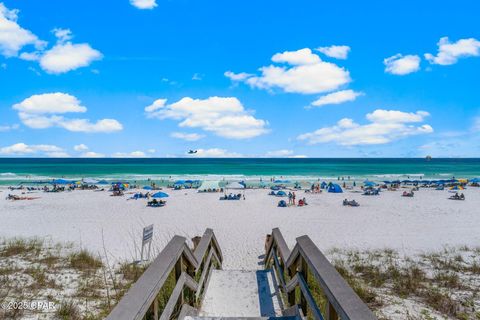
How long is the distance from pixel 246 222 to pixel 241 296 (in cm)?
1425

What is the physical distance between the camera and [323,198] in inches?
1195

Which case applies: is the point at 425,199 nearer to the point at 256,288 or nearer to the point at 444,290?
the point at 444,290

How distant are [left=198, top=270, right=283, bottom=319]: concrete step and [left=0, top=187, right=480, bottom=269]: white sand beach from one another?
13.3 feet

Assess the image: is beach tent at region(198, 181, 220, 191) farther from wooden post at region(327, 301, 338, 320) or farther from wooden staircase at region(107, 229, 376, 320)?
wooden post at region(327, 301, 338, 320)

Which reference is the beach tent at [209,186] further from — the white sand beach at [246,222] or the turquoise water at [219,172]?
the turquoise water at [219,172]

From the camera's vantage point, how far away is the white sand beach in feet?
43.7

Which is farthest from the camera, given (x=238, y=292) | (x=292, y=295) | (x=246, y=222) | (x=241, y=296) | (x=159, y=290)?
(x=246, y=222)

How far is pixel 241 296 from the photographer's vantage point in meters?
4.64

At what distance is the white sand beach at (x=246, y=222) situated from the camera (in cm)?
1332

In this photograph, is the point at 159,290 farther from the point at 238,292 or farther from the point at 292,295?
the point at 238,292

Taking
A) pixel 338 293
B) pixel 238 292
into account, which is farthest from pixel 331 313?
pixel 238 292

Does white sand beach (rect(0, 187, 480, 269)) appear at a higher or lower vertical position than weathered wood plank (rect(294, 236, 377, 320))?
lower

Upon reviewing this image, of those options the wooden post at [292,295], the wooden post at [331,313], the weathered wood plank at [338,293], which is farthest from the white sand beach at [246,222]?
the wooden post at [331,313]

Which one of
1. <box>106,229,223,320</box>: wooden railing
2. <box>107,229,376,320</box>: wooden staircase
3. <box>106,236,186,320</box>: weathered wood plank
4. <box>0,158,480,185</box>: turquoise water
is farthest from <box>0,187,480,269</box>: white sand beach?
<box>0,158,480,185</box>: turquoise water
